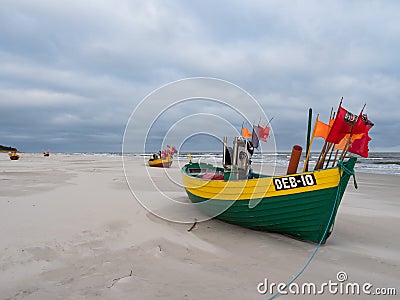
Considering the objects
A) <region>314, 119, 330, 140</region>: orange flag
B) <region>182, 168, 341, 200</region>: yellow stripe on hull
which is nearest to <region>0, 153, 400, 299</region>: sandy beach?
<region>182, 168, 341, 200</region>: yellow stripe on hull

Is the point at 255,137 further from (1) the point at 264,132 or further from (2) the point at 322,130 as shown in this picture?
(2) the point at 322,130

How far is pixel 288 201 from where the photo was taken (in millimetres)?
5059

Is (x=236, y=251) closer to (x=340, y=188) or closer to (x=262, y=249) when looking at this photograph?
(x=262, y=249)

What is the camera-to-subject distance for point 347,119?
5000mm

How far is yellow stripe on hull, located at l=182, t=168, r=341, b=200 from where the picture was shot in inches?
186

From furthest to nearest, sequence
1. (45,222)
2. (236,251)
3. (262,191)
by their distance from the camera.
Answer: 1. (45,222)
2. (262,191)
3. (236,251)

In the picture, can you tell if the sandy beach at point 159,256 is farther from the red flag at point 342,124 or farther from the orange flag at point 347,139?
the red flag at point 342,124

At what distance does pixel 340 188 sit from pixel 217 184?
2370mm

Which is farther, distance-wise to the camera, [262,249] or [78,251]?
[262,249]

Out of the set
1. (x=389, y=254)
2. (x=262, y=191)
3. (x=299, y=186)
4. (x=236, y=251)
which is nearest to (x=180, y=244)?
(x=236, y=251)

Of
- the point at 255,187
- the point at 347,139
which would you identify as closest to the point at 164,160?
the point at 255,187

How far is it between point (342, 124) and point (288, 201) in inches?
67.7

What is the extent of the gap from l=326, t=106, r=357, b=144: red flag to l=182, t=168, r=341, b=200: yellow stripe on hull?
33.9 inches

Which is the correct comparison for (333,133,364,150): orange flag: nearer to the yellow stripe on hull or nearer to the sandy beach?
the yellow stripe on hull
